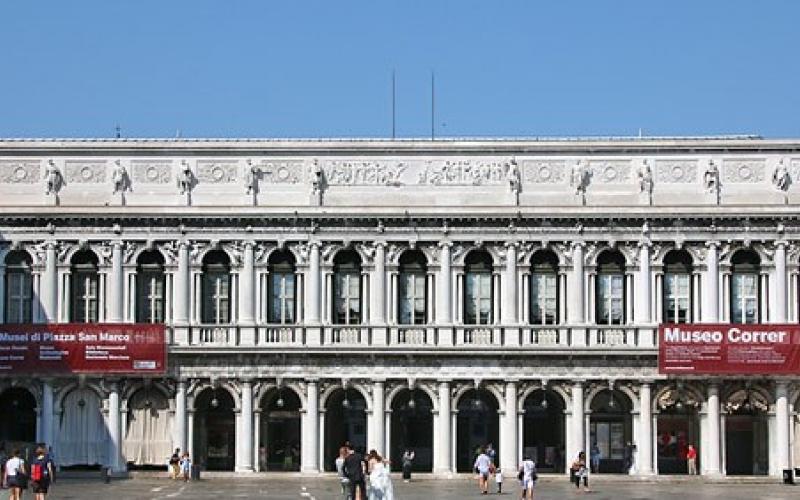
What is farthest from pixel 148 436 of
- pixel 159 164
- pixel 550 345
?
pixel 550 345

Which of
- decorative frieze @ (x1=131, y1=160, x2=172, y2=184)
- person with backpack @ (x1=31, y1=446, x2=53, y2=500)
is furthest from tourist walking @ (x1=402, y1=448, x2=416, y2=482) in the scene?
person with backpack @ (x1=31, y1=446, x2=53, y2=500)

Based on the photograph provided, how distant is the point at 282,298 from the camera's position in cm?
9525


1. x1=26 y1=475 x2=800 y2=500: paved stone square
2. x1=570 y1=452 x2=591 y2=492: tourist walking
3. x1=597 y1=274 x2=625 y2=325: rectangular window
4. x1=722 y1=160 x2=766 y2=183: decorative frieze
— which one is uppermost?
x1=722 y1=160 x2=766 y2=183: decorative frieze

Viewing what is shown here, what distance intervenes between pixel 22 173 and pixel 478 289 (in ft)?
72.5

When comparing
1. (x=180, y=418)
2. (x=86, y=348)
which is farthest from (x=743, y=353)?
(x=86, y=348)

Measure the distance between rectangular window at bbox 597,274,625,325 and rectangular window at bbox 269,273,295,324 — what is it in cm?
1430

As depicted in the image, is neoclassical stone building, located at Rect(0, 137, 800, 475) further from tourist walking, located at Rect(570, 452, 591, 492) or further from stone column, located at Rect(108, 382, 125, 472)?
tourist walking, located at Rect(570, 452, 591, 492)

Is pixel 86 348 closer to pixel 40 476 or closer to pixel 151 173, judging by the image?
pixel 151 173

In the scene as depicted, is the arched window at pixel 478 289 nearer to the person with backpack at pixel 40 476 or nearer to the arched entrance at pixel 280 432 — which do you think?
the arched entrance at pixel 280 432

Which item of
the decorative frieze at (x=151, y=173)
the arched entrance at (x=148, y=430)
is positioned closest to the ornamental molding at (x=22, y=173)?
the decorative frieze at (x=151, y=173)

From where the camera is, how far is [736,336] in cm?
9256

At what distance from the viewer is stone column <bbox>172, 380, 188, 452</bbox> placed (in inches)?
3703

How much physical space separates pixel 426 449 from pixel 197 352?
11631mm

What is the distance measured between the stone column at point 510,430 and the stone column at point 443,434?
8.21 feet
